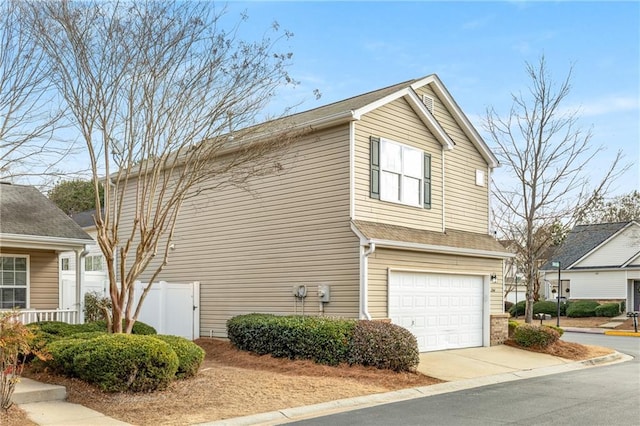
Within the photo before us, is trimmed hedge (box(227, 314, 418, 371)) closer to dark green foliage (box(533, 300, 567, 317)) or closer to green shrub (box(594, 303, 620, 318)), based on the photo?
green shrub (box(594, 303, 620, 318))

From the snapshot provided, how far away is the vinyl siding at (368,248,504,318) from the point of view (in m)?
15.3

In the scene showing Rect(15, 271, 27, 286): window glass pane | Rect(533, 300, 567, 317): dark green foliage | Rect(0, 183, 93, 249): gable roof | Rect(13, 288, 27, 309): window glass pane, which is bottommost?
Rect(533, 300, 567, 317): dark green foliage

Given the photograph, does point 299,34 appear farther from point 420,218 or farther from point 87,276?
point 87,276

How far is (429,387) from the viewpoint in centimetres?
1245

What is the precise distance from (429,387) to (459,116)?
31.5ft

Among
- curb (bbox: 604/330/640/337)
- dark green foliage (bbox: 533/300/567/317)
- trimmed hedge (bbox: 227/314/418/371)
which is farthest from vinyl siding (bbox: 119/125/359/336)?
dark green foliage (bbox: 533/300/567/317)

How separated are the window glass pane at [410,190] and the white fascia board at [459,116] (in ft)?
8.80

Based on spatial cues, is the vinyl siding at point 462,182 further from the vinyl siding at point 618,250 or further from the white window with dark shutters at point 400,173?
the vinyl siding at point 618,250

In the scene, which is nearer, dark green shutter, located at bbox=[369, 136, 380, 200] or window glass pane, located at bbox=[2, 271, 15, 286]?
dark green shutter, located at bbox=[369, 136, 380, 200]

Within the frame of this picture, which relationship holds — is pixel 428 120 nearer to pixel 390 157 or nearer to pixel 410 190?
pixel 390 157

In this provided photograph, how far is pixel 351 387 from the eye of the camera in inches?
461

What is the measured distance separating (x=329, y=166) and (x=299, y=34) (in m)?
3.46

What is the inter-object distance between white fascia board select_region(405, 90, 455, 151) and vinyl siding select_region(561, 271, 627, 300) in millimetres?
25205

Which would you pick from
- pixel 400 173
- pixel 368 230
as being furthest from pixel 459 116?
pixel 368 230
